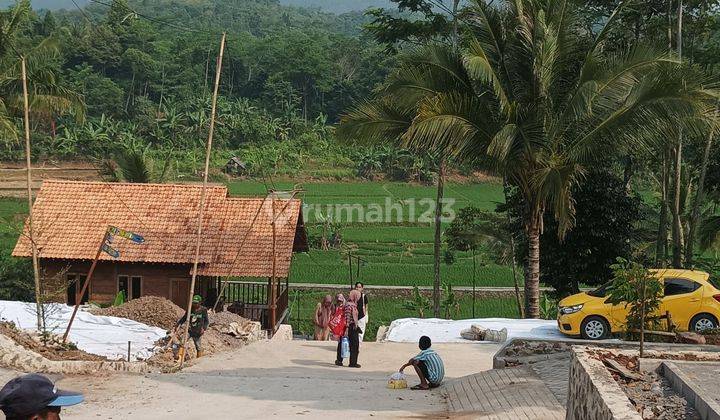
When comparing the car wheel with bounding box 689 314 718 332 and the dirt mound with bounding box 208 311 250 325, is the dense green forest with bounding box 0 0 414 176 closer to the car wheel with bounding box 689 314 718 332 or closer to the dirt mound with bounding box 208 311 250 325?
the dirt mound with bounding box 208 311 250 325

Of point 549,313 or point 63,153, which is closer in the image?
point 549,313

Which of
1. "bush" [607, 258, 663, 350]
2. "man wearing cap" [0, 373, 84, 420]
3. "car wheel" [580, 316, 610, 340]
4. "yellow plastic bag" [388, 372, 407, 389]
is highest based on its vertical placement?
"man wearing cap" [0, 373, 84, 420]

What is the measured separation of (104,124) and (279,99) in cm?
2028

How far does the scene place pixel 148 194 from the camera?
2672 centimetres

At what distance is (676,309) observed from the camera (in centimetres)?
1739

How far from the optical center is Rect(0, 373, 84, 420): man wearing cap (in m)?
4.30

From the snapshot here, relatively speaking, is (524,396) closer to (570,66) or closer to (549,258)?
(570,66)

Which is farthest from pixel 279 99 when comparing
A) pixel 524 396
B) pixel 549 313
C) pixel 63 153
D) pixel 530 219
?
pixel 524 396

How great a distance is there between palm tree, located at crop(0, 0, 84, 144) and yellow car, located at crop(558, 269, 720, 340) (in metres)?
15.9

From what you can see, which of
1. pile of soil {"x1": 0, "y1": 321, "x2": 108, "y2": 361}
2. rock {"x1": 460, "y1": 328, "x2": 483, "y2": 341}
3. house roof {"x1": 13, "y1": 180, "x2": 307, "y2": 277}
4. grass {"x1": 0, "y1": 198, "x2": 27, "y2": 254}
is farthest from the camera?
grass {"x1": 0, "y1": 198, "x2": 27, "y2": 254}

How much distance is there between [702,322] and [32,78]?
18.8 metres

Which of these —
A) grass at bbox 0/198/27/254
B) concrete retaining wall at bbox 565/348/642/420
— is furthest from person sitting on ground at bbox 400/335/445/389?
grass at bbox 0/198/27/254

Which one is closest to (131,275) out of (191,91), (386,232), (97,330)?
(97,330)

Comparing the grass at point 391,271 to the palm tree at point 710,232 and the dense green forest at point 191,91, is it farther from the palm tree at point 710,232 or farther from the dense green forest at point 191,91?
the dense green forest at point 191,91
